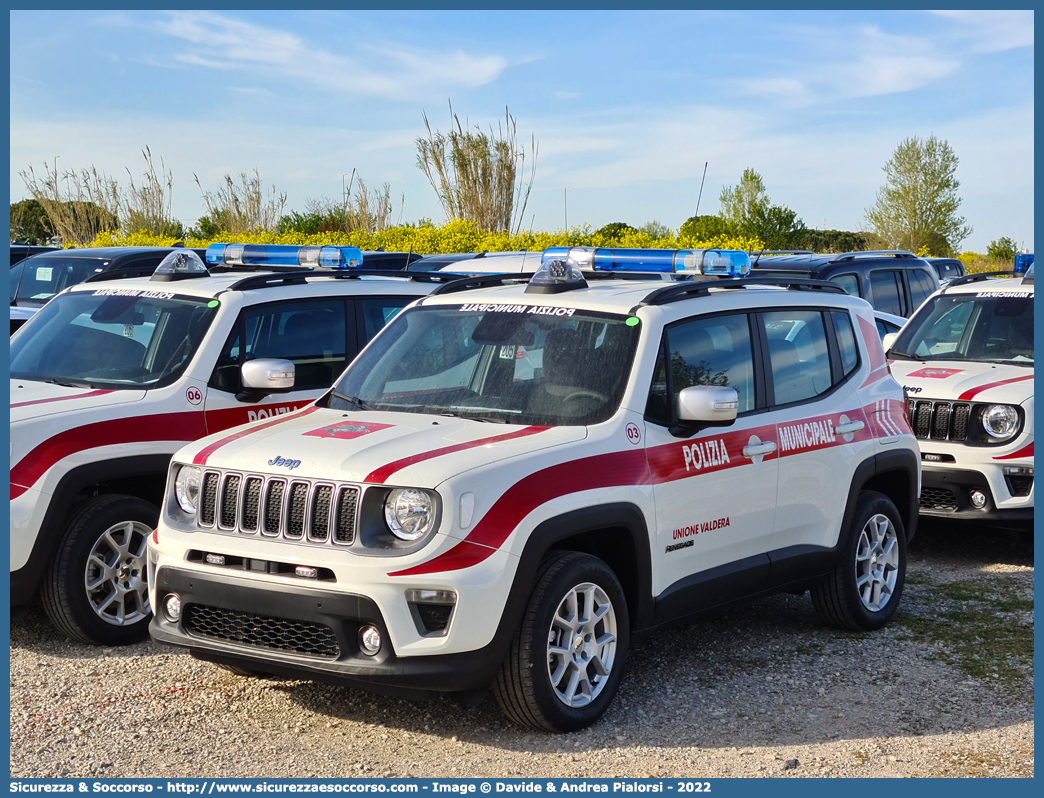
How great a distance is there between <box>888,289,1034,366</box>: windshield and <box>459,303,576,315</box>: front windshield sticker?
4.62 m

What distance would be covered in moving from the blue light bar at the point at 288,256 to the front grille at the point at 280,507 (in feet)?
11.4

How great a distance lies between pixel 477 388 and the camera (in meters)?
5.37

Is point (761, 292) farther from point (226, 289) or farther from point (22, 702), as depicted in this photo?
point (22, 702)

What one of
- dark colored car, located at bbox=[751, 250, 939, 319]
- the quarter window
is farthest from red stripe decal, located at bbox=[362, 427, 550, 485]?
dark colored car, located at bbox=[751, 250, 939, 319]

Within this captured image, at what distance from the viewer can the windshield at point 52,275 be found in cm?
1439

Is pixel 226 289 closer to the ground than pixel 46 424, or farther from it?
farther from it

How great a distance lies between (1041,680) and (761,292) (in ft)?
7.09

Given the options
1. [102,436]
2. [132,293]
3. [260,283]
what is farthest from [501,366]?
[132,293]

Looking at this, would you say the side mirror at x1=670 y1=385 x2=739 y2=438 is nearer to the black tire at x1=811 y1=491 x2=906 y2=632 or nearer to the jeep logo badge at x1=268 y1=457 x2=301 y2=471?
the black tire at x1=811 y1=491 x2=906 y2=632

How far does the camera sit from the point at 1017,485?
7.83 metres

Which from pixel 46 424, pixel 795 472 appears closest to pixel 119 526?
pixel 46 424

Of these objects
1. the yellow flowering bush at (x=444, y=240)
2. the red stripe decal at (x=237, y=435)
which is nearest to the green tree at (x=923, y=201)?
the yellow flowering bush at (x=444, y=240)

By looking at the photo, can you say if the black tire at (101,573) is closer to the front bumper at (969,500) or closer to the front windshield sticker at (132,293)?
the front windshield sticker at (132,293)

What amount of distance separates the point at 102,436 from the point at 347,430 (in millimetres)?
1629
